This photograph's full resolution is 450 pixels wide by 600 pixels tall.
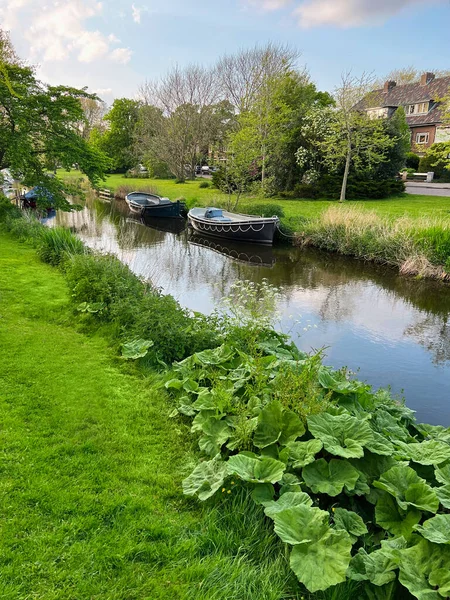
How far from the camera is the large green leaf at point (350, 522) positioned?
2676 mm

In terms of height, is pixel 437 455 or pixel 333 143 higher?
pixel 333 143

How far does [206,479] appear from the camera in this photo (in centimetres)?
313

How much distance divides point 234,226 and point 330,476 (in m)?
15.4

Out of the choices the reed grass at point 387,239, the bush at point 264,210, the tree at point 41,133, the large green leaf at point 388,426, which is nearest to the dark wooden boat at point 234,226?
the bush at point 264,210

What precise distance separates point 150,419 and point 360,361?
188 inches

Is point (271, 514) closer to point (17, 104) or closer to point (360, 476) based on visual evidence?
point (360, 476)

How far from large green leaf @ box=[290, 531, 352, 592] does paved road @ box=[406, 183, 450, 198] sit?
27.1 m

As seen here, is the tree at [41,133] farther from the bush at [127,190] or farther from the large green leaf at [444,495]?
the bush at [127,190]

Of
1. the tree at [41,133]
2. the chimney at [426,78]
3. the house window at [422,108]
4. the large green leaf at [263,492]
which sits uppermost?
the chimney at [426,78]

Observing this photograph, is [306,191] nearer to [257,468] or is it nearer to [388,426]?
[388,426]

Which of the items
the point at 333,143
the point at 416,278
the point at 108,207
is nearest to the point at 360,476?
the point at 416,278

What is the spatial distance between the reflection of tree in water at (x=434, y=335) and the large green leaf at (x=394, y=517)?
18.9 feet

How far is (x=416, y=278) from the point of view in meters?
12.8

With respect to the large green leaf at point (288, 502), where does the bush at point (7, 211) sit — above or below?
above
